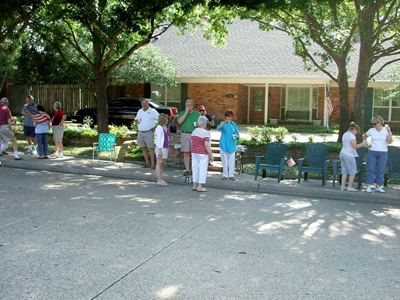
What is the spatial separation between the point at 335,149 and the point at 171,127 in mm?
4728

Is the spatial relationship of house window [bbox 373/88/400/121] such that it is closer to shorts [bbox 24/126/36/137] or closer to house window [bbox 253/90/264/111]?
house window [bbox 253/90/264/111]

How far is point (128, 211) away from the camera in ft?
25.0

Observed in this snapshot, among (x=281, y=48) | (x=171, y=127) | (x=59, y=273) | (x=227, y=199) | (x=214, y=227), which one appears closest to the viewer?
(x=59, y=273)

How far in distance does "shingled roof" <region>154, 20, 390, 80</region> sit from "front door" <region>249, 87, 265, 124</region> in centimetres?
257

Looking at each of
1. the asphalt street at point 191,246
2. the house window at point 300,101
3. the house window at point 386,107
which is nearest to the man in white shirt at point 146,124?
the asphalt street at point 191,246

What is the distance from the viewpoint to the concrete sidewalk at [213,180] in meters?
9.63

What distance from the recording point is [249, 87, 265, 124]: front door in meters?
27.8

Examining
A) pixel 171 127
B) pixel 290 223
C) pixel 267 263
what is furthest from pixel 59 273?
pixel 171 127

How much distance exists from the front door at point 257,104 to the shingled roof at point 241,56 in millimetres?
2567

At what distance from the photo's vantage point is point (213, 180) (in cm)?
1066

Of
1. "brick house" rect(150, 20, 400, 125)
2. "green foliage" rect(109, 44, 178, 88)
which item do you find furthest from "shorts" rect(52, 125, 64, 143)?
"brick house" rect(150, 20, 400, 125)

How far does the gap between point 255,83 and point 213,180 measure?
1515cm

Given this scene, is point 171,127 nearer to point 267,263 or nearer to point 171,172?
point 171,172

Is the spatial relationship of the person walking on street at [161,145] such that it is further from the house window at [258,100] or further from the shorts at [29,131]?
the house window at [258,100]
